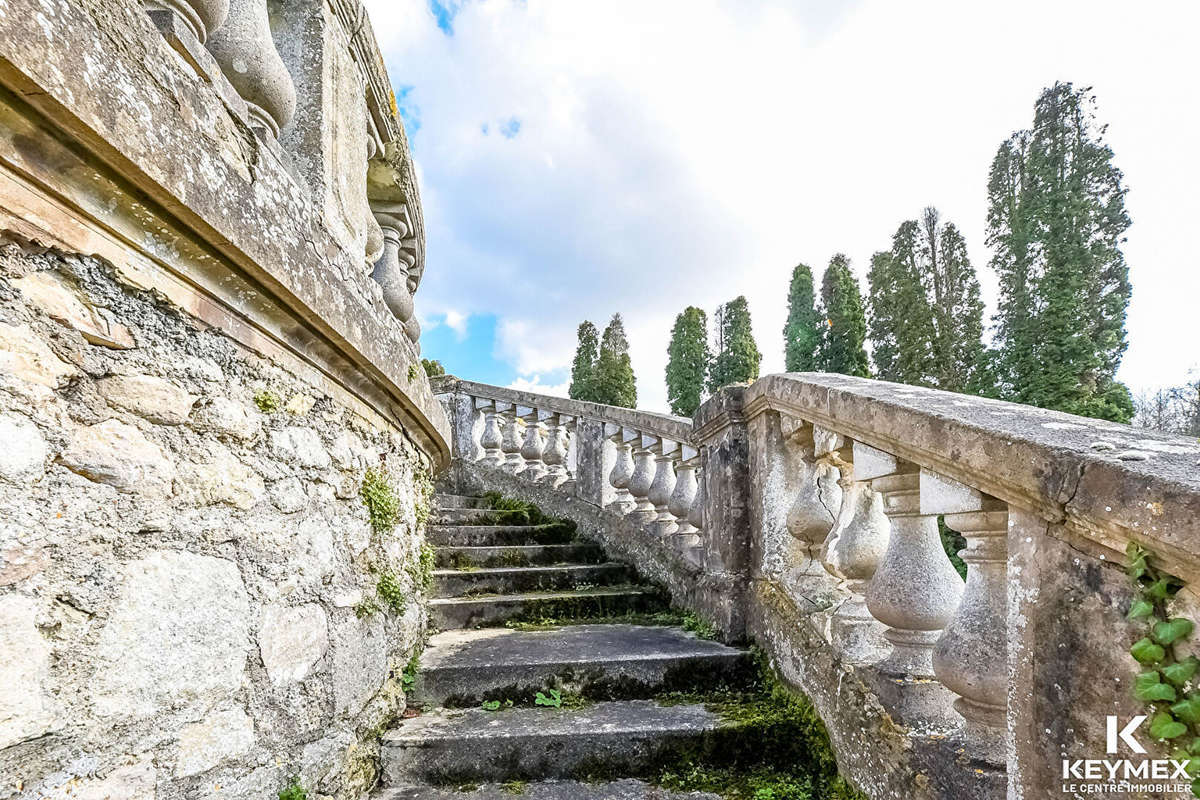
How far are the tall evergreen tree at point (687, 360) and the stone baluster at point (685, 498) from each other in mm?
19036

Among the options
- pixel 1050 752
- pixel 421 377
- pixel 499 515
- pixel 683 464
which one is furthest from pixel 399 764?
pixel 499 515

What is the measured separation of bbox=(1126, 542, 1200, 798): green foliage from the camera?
2.84 ft

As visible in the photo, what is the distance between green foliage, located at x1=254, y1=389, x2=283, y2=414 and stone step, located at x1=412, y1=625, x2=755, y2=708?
135 centimetres

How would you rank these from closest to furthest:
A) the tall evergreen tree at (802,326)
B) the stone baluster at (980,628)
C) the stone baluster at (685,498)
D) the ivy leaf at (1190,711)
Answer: the ivy leaf at (1190,711)
the stone baluster at (980,628)
the stone baluster at (685,498)
the tall evergreen tree at (802,326)

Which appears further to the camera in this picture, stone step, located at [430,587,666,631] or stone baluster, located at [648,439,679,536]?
stone baluster, located at [648,439,679,536]

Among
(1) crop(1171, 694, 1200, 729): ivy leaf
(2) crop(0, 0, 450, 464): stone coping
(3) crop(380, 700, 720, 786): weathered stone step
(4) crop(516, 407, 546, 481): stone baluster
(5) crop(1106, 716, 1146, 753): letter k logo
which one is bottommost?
(3) crop(380, 700, 720, 786): weathered stone step

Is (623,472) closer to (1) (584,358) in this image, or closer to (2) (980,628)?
(2) (980,628)

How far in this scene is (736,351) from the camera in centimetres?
2350

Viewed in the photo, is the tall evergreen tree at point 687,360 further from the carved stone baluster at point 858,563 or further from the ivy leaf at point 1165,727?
the ivy leaf at point 1165,727

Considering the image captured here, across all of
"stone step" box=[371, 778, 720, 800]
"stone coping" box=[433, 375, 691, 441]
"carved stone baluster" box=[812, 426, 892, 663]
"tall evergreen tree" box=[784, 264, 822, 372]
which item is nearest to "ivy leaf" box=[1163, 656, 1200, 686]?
"carved stone baluster" box=[812, 426, 892, 663]

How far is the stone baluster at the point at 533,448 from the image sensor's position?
5.89m

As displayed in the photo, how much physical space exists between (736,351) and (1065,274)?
10411 millimetres

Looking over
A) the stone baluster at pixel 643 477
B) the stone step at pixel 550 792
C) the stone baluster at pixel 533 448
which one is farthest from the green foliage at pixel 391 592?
the stone baluster at pixel 533 448

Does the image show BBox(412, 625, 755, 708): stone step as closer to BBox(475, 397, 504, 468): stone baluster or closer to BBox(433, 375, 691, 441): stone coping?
BBox(433, 375, 691, 441): stone coping
